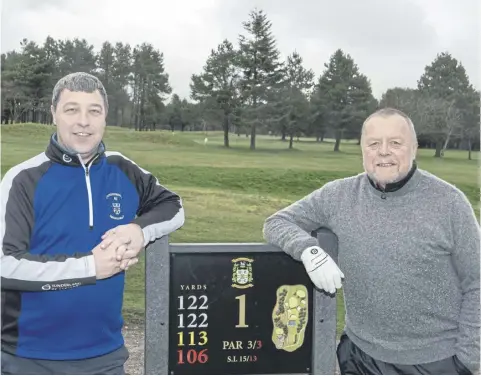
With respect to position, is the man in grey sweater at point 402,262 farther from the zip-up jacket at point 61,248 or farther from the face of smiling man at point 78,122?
the face of smiling man at point 78,122

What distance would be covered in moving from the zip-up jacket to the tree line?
2504 cm

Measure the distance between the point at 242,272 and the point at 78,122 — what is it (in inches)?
38.5

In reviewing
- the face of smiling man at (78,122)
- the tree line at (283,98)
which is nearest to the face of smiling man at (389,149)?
the face of smiling man at (78,122)

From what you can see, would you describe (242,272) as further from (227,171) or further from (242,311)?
(227,171)

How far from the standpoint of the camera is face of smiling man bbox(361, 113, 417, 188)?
8.41 feet

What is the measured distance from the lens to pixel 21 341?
7.79 ft

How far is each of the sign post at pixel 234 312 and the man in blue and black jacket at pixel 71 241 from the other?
0.22 meters

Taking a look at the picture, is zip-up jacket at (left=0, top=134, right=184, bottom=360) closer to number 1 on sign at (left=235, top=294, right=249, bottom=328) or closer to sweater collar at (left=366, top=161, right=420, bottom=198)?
number 1 on sign at (left=235, top=294, right=249, bottom=328)

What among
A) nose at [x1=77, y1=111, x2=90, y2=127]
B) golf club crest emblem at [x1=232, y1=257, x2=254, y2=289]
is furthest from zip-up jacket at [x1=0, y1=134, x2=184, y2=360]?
golf club crest emblem at [x1=232, y1=257, x2=254, y2=289]

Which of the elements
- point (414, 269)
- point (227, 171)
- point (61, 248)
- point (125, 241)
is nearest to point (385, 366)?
point (414, 269)

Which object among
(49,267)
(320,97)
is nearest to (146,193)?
(49,267)

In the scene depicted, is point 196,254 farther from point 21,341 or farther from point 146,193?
point 21,341

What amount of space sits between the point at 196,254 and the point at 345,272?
2.18 ft

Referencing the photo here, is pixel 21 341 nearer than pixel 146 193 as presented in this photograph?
Yes
